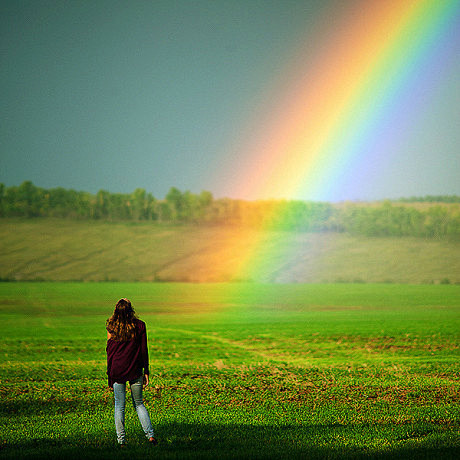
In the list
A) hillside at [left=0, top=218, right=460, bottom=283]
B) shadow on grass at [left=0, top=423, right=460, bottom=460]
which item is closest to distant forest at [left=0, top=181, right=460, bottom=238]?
hillside at [left=0, top=218, right=460, bottom=283]

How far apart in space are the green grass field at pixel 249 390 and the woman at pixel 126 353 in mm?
854

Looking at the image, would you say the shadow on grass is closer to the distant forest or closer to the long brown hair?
the long brown hair

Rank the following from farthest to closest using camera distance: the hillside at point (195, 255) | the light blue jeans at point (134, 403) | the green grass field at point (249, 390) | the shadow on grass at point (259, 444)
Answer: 1. the hillside at point (195, 255)
2. the green grass field at point (249, 390)
3. the light blue jeans at point (134, 403)
4. the shadow on grass at point (259, 444)

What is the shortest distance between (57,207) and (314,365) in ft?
408

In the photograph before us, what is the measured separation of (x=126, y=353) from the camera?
827 centimetres

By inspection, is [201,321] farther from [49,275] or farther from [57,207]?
[57,207]

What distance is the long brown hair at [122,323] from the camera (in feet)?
26.8

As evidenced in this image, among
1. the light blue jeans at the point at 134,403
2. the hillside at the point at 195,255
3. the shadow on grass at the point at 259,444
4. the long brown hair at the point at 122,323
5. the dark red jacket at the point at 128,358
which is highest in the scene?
the long brown hair at the point at 122,323

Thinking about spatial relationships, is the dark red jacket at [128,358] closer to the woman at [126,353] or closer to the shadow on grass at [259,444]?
the woman at [126,353]

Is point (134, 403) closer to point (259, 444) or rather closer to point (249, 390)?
point (259, 444)

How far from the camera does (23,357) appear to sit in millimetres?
20047

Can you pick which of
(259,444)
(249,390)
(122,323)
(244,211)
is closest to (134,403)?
(122,323)

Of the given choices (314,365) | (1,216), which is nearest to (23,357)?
(314,365)

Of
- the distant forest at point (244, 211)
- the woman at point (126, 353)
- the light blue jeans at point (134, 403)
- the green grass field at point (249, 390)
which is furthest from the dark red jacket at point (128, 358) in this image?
the distant forest at point (244, 211)
